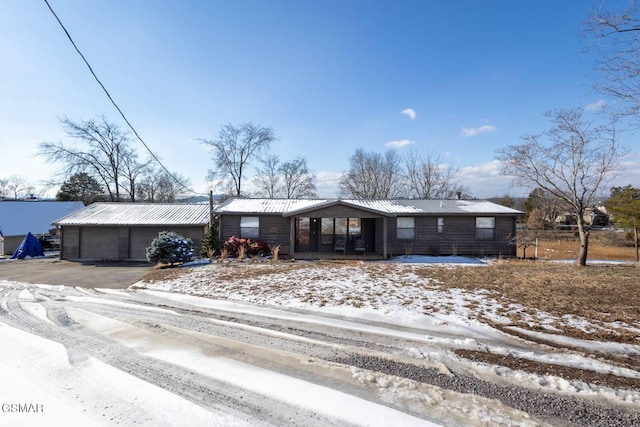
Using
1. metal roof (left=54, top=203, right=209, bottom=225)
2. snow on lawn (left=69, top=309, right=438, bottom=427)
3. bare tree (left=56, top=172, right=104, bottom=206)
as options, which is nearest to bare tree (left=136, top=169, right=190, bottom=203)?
bare tree (left=56, top=172, right=104, bottom=206)

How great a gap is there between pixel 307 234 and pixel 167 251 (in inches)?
285

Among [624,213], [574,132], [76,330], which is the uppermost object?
[574,132]

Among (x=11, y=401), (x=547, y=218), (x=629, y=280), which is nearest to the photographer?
(x=11, y=401)

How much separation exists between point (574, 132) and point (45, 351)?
17.2 m

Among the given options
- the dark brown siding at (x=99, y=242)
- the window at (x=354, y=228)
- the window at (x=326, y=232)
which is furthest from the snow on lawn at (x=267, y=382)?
the dark brown siding at (x=99, y=242)

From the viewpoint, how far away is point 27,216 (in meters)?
25.1

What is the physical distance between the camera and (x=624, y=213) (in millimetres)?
20328

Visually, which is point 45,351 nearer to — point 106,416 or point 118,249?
point 106,416

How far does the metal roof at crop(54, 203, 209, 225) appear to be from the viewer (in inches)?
654

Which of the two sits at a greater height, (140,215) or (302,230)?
(140,215)

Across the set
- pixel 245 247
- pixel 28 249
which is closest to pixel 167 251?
pixel 245 247

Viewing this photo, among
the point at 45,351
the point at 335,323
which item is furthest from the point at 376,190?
the point at 45,351

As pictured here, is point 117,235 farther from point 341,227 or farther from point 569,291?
point 569,291

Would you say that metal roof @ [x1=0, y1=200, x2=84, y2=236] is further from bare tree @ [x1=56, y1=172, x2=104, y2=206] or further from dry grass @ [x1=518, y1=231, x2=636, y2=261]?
dry grass @ [x1=518, y1=231, x2=636, y2=261]
